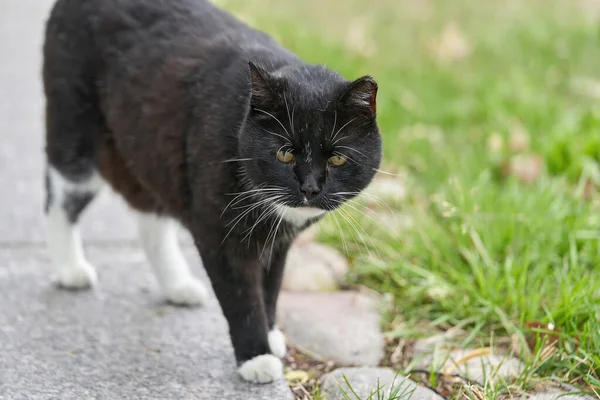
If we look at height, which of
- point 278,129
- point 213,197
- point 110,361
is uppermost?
point 278,129

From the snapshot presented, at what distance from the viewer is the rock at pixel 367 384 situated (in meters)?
2.20

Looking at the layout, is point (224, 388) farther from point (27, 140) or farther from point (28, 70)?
point (28, 70)

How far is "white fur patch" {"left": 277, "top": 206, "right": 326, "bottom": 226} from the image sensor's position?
2193 millimetres

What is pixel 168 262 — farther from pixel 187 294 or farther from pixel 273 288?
pixel 273 288

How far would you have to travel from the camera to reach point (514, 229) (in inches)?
121

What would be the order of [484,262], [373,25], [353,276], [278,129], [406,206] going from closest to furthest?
[278,129] → [484,262] → [353,276] → [406,206] → [373,25]

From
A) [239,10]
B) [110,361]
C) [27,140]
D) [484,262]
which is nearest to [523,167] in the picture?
[484,262]

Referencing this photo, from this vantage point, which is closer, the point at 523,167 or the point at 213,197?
the point at 213,197

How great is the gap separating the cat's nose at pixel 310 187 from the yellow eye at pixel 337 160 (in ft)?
0.31

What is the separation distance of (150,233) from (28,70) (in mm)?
2764

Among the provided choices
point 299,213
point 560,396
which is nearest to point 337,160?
point 299,213

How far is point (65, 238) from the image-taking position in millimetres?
2908

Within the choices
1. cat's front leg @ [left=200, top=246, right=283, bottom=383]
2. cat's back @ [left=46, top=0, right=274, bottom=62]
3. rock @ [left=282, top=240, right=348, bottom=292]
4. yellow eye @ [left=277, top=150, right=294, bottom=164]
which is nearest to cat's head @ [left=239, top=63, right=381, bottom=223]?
yellow eye @ [left=277, top=150, right=294, bottom=164]

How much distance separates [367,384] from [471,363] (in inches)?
16.7
